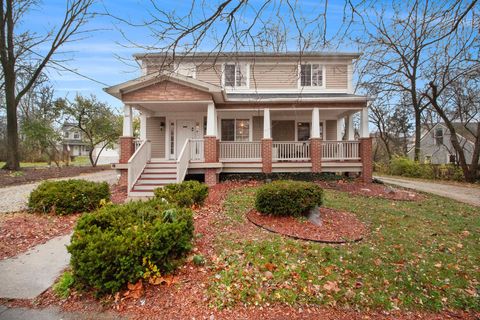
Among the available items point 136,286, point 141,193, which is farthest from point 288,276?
point 141,193

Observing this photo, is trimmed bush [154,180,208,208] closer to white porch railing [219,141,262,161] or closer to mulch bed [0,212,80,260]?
mulch bed [0,212,80,260]

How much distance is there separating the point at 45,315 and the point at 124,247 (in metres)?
1.05

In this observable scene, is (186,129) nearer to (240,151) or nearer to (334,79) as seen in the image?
(240,151)

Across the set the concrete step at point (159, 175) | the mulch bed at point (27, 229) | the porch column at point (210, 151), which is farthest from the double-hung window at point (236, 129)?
the mulch bed at point (27, 229)

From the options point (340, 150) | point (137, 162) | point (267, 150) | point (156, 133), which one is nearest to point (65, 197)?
point (137, 162)

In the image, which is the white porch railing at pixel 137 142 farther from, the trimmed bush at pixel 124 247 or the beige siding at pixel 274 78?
the trimmed bush at pixel 124 247

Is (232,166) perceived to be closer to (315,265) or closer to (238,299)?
(315,265)

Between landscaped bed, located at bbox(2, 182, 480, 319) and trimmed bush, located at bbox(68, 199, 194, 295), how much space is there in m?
0.21

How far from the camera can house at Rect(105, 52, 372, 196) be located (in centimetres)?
1034

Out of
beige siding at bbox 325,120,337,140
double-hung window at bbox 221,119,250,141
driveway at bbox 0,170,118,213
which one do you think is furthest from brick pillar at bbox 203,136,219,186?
beige siding at bbox 325,120,337,140

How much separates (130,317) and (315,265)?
266 centimetres

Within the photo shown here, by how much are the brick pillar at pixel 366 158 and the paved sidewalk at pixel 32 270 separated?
11687mm

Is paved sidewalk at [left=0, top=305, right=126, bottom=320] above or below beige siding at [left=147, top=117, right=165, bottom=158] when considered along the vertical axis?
below

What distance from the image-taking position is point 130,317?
112 inches
